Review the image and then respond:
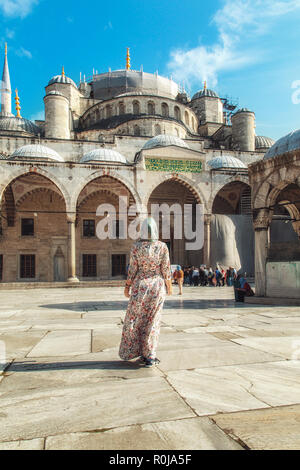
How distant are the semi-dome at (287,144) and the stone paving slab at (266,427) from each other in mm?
7825

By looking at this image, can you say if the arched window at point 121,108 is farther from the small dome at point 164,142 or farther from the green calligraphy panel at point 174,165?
the green calligraphy panel at point 174,165

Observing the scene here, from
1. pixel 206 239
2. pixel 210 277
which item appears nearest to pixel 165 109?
pixel 206 239

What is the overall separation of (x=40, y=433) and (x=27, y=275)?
21.5 meters

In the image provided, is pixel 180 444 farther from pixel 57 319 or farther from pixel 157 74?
pixel 157 74

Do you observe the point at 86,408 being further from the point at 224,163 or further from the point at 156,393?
the point at 224,163

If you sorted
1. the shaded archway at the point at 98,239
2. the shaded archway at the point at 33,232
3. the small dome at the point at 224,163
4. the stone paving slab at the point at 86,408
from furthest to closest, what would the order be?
the shaded archway at the point at 98,239 < the small dome at the point at 224,163 < the shaded archway at the point at 33,232 < the stone paving slab at the point at 86,408

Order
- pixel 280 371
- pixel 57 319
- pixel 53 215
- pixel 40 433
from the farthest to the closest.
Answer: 1. pixel 53 215
2. pixel 57 319
3. pixel 280 371
4. pixel 40 433

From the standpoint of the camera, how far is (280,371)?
279cm

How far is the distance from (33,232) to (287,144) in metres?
17.3

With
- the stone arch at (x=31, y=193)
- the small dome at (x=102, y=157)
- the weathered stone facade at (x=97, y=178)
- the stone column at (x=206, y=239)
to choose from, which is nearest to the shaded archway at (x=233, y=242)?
the stone column at (x=206, y=239)

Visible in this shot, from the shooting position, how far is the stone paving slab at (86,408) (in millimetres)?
1814

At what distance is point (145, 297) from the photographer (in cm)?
319

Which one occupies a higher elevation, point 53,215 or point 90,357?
point 53,215

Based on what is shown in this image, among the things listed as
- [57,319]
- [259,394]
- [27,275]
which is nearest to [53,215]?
[27,275]
